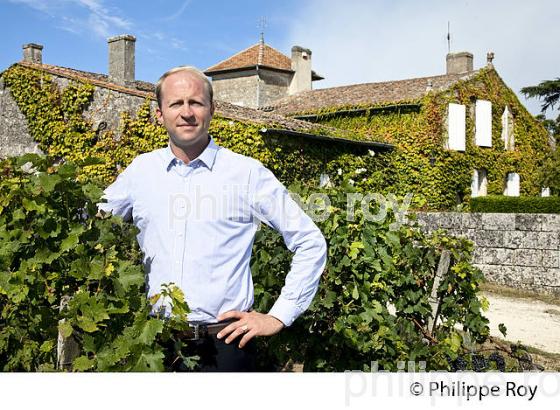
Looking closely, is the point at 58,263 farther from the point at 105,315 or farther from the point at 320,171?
the point at 320,171

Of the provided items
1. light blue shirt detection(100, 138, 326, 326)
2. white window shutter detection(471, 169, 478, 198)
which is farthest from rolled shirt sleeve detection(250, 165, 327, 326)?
white window shutter detection(471, 169, 478, 198)

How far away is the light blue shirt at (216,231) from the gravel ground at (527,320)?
Result: 5.51 metres

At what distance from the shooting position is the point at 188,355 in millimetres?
2041

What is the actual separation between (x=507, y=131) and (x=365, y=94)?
215 inches

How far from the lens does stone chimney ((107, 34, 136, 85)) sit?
610 inches

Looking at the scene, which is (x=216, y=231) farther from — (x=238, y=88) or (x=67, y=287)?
(x=238, y=88)

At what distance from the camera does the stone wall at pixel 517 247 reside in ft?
33.6

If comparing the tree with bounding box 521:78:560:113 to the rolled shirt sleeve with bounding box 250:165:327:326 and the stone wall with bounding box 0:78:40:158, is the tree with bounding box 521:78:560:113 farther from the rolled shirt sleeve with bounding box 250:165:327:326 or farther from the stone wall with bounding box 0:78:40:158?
the rolled shirt sleeve with bounding box 250:165:327:326

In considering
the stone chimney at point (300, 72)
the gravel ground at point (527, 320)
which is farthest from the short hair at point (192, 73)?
the stone chimney at point (300, 72)

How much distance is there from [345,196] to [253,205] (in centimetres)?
208

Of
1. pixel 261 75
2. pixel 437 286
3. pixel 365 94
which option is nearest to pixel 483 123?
pixel 365 94

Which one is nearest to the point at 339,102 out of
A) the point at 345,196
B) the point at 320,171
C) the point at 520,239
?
the point at 320,171

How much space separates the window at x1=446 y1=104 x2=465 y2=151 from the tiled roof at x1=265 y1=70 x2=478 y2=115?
815 millimetres

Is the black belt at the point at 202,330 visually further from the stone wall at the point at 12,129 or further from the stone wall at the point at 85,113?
the stone wall at the point at 12,129
